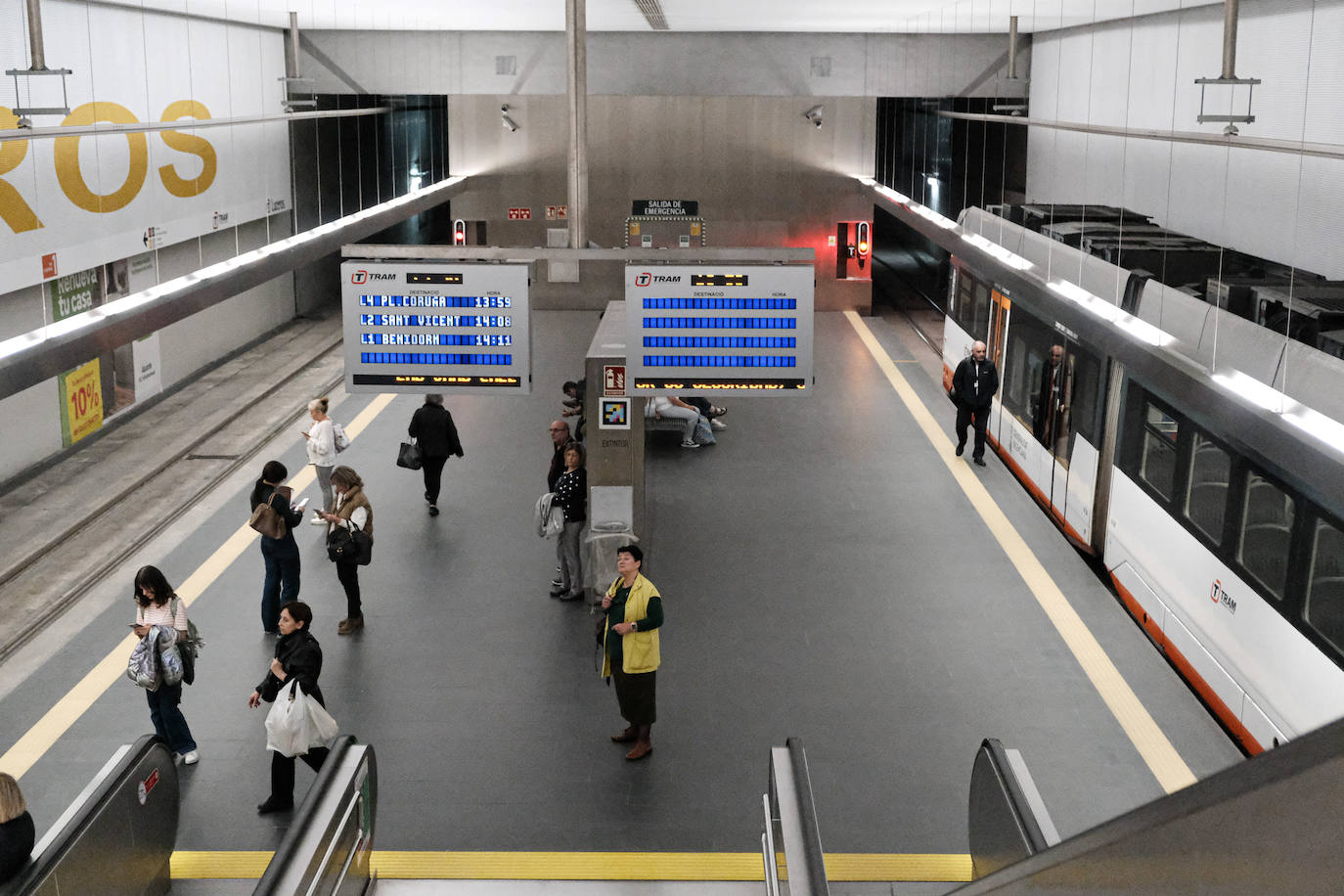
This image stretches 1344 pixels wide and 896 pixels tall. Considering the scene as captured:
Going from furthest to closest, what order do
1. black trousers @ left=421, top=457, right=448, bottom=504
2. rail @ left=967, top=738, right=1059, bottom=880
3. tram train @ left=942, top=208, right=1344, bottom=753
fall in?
1. black trousers @ left=421, top=457, right=448, bottom=504
2. tram train @ left=942, top=208, right=1344, bottom=753
3. rail @ left=967, top=738, right=1059, bottom=880

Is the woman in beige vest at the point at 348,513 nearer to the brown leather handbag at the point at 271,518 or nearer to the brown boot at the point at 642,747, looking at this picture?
the brown leather handbag at the point at 271,518

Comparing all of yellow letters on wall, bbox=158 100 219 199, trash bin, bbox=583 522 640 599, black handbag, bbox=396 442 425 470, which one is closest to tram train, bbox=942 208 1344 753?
trash bin, bbox=583 522 640 599

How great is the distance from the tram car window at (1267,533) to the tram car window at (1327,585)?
33 cm

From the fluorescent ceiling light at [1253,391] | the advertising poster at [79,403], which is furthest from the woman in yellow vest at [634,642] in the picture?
the advertising poster at [79,403]

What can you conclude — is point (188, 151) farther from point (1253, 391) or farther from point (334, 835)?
point (1253, 391)

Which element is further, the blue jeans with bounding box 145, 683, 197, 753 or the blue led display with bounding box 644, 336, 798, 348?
the blue led display with bounding box 644, 336, 798, 348

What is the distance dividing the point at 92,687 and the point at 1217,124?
1129 cm

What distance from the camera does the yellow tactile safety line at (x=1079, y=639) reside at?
8.51 meters

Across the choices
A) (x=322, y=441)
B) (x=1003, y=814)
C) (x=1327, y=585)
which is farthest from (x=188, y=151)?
(x=1327, y=585)

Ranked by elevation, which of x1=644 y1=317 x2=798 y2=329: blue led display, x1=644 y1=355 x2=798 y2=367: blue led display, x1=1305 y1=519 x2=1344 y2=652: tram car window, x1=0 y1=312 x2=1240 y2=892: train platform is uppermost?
x1=644 y1=317 x2=798 y2=329: blue led display

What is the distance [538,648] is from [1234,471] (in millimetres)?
5287

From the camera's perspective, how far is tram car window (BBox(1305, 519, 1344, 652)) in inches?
279

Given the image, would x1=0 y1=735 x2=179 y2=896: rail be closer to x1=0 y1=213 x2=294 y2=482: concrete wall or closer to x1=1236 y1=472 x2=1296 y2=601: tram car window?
x1=1236 y1=472 x2=1296 y2=601: tram car window

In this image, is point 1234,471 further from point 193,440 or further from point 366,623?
point 193,440
